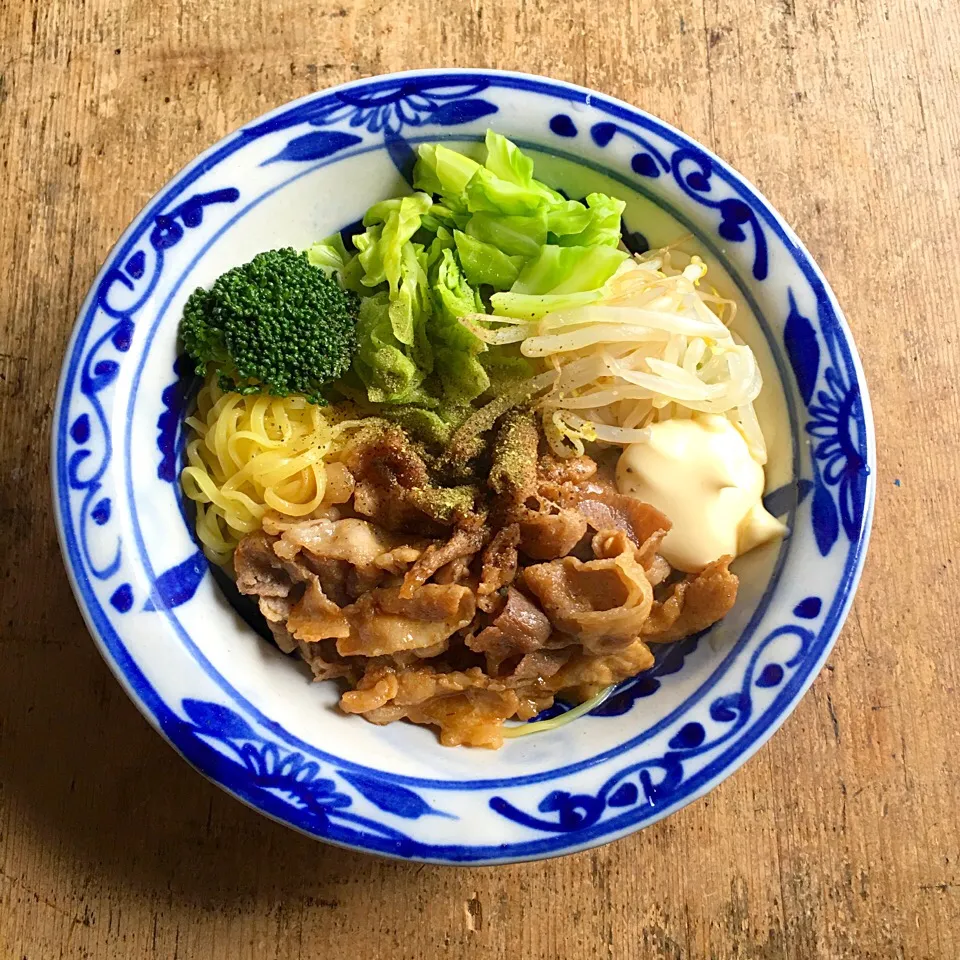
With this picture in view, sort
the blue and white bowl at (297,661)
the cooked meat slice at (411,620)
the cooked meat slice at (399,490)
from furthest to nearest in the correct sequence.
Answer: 1. the cooked meat slice at (399,490)
2. the cooked meat slice at (411,620)
3. the blue and white bowl at (297,661)

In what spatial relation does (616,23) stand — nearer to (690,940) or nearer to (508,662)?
(508,662)

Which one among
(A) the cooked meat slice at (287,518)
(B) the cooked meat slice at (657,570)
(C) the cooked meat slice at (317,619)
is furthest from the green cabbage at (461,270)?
(B) the cooked meat slice at (657,570)

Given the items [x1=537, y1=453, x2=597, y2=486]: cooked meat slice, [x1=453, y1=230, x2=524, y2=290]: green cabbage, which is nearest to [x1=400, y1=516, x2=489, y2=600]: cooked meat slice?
[x1=537, y1=453, x2=597, y2=486]: cooked meat slice

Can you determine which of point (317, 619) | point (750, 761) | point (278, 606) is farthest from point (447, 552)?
point (750, 761)

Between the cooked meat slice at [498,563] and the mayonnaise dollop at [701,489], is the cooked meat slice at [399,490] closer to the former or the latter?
the cooked meat slice at [498,563]

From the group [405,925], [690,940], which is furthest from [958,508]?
[405,925]
